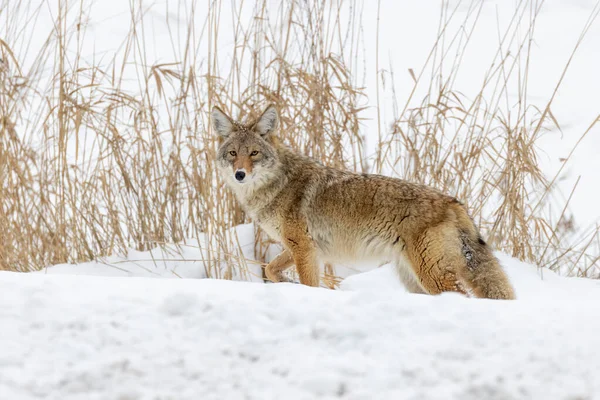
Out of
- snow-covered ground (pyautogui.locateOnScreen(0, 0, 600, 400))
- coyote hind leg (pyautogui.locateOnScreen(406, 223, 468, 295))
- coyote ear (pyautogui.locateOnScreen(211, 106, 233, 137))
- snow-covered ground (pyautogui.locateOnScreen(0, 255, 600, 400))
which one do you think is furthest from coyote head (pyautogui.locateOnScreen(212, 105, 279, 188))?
snow-covered ground (pyautogui.locateOnScreen(0, 255, 600, 400))

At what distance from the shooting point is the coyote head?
4.42 m

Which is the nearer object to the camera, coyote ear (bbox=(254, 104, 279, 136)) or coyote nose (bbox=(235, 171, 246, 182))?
coyote nose (bbox=(235, 171, 246, 182))

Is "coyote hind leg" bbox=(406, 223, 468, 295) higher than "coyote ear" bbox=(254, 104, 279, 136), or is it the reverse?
"coyote ear" bbox=(254, 104, 279, 136)

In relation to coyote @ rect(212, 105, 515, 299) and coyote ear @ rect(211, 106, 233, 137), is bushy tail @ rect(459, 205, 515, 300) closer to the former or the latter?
coyote @ rect(212, 105, 515, 299)

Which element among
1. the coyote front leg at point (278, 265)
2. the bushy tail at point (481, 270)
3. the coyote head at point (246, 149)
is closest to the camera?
the bushy tail at point (481, 270)

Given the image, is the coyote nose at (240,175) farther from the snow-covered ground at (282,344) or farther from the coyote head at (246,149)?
the snow-covered ground at (282,344)

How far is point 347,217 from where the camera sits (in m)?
4.29

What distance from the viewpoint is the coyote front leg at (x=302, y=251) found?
4.30m

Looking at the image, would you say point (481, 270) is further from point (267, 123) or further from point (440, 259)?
point (267, 123)

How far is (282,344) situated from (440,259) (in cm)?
211

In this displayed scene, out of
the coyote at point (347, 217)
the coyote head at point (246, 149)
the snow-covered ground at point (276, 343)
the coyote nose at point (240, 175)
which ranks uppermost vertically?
the coyote head at point (246, 149)

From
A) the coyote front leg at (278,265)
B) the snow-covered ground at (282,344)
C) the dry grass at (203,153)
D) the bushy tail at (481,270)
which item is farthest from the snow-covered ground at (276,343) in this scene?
the dry grass at (203,153)

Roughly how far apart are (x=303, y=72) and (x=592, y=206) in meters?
4.39

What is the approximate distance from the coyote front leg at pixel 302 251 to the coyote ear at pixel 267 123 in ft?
2.06
